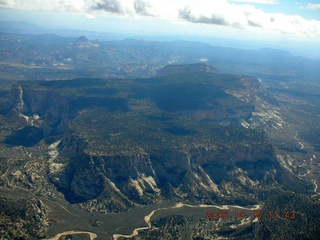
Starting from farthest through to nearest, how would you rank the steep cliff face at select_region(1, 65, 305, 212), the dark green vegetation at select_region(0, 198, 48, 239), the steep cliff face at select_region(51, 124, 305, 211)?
1. the steep cliff face at select_region(1, 65, 305, 212)
2. the steep cliff face at select_region(51, 124, 305, 211)
3. the dark green vegetation at select_region(0, 198, 48, 239)

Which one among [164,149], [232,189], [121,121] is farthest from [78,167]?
[232,189]

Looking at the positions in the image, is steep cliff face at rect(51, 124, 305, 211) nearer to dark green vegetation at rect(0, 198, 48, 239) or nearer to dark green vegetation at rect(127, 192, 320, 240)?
dark green vegetation at rect(127, 192, 320, 240)

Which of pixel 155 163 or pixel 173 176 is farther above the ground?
pixel 155 163

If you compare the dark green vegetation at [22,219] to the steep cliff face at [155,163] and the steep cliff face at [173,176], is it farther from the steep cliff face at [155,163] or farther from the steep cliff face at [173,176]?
the steep cliff face at [173,176]

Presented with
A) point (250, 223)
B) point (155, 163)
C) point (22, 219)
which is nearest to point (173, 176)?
point (155, 163)

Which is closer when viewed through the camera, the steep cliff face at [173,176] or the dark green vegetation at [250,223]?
the dark green vegetation at [250,223]

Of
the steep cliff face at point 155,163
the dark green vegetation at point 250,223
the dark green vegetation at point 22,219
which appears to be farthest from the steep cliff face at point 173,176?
the dark green vegetation at point 22,219

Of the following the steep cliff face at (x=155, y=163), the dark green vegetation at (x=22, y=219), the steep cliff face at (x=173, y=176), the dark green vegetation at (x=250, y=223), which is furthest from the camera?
the steep cliff face at (x=155, y=163)

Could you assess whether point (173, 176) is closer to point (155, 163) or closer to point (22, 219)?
point (155, 163)

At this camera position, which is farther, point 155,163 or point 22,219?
point 155,163

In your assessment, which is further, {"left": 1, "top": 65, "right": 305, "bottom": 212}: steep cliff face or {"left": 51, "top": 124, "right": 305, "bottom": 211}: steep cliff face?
{"left": 1, "top": 65, "right": 305, "bottom": 212}: steep cliff face

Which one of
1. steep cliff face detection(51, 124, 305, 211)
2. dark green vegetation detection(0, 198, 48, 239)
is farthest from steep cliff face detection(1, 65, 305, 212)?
dark green vegetation detection(0, 198, 48, 239)
